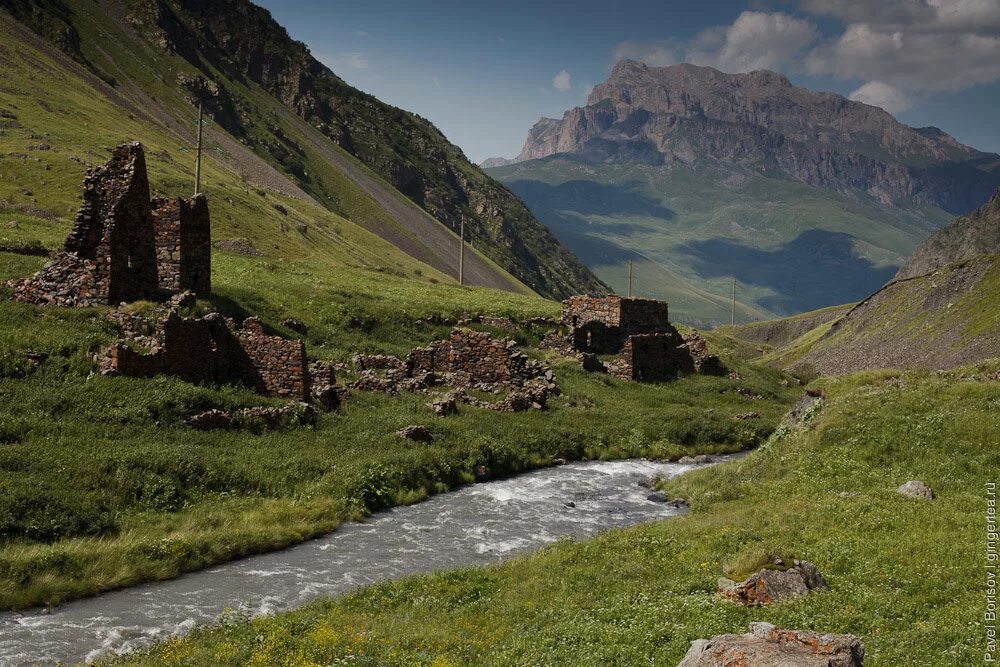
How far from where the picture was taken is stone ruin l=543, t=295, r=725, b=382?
153 feet

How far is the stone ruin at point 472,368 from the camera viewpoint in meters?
36.0

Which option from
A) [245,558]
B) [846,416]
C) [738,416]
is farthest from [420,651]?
[738,416]

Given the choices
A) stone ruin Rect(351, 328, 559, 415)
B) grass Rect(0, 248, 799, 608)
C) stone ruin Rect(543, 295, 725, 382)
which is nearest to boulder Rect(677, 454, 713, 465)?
grass Rect(0, 248, 799, 608)

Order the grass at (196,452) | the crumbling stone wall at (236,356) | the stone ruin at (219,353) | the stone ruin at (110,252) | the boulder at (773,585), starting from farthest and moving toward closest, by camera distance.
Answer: the stone ruin at (110,252), the crumbling stone wall at (236,356), the stone ruin at (219,353), the grass at (196,452), the boulder at (773,585)

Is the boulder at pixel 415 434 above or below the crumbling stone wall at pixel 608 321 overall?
below

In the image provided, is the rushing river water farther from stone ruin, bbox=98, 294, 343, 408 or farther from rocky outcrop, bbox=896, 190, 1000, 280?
rocky outcrop, bbox=896, 190, 1000, 280

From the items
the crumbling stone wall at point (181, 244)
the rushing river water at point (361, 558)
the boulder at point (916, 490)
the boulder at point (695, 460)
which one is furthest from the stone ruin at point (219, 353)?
the boulder at point (916, 490)

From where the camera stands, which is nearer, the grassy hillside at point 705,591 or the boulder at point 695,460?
the grassy hillside at point 705,591

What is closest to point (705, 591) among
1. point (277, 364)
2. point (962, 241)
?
point (277, 364)

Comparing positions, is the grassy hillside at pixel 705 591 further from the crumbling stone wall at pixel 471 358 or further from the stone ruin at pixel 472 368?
the crumbling stone wall at pixel 471 358

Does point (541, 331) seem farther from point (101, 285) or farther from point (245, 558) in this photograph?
point (245, 558)

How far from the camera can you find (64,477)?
60.8ft

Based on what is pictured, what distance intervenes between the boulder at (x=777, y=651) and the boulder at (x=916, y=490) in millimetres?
11861

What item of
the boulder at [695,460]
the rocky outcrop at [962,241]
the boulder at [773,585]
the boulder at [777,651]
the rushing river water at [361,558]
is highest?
the rocky outcrop at [962,241]
